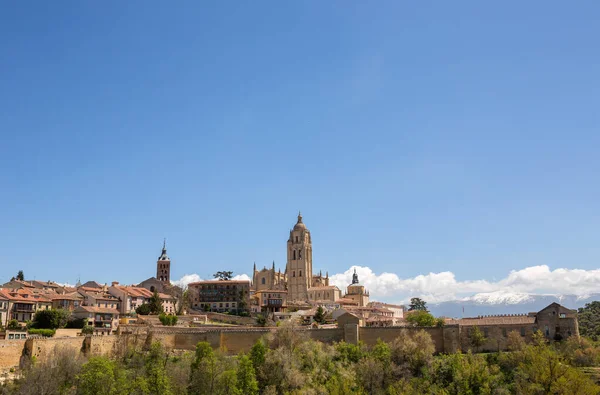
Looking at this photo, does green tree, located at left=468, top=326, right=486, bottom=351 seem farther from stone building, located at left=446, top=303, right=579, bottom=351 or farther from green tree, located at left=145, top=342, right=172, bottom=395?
green tree, located at left=145, top=342, right=172, bottom=395

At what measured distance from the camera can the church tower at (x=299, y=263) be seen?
12138 centimetres

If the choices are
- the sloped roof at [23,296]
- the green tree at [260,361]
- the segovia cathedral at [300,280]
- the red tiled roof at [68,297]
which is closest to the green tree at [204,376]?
the green tree at [260,361]

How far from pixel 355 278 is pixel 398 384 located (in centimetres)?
8963

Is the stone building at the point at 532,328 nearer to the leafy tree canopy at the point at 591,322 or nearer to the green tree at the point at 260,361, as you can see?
the leafy tree canopy at the point at 591,322

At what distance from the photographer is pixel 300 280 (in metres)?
123

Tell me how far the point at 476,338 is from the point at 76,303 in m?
46.0

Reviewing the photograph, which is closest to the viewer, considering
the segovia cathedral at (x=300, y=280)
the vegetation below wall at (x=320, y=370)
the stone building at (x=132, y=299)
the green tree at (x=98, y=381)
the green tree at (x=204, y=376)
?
the green tree at (x=98, y=381)

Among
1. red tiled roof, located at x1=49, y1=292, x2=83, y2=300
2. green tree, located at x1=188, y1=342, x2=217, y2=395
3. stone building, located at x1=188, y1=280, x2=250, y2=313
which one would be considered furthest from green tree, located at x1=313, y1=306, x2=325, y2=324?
red tiled roof, located at x1=49, y1=292, x2=83, y2=300

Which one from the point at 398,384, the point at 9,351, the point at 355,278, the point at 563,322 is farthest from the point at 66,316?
the point at 355,278

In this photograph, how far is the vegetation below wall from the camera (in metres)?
45.7

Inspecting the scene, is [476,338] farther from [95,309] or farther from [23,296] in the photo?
[23,296]

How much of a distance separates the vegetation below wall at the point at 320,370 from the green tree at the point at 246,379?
90mm

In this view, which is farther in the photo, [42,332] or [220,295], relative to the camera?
[220,295]

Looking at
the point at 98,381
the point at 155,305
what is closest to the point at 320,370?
the point at 98,381
